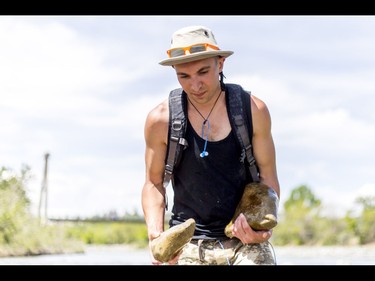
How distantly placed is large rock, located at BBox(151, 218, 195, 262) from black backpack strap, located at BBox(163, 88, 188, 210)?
39 cm

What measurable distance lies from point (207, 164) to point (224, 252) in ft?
1.78

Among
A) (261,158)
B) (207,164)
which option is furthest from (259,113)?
(207,164)

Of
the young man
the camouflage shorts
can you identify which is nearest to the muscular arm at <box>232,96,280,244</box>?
the young man

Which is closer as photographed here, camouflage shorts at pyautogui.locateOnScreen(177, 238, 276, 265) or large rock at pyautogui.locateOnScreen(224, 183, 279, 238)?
large rock at pyautogui.locateOnScreen(224, 183, 279, 238)

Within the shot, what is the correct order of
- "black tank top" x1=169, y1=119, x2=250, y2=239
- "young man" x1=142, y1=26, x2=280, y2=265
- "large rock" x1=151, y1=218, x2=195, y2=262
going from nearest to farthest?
"large rock" x1=151, y1=218, x2=195, y2=262, "young man" x1=142, y1=26, x2=280, y2=265, "black tank top" x1=169, y1=119, x2=250, y2=239

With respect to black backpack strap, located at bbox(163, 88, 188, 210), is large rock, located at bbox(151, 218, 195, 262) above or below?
below

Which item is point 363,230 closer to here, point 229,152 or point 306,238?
point 306,238

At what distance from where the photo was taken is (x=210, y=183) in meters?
4.47

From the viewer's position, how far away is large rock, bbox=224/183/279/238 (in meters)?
4.19

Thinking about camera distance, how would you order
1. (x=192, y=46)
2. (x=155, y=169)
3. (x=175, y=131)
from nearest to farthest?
1. (x=192, y=46)
2. (x=175, y=131)
3. (x=155, y=169)

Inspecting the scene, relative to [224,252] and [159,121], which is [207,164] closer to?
[159,121]

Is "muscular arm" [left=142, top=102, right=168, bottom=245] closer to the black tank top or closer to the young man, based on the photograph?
the young man

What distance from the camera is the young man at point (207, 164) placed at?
14.1ft
